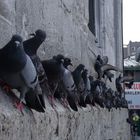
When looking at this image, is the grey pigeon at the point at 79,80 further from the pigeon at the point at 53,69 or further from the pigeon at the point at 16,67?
the pigeon at the point at 16,67

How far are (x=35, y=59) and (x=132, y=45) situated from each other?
42.7 metres

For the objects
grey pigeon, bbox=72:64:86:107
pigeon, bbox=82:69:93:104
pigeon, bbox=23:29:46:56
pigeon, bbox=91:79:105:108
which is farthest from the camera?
pigeon, bbox=91:79:105:108

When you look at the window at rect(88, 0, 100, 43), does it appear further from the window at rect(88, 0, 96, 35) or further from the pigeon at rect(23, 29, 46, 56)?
the pigeon at rect(23, 29, 46, 56)

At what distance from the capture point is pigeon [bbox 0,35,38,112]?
6.63ft

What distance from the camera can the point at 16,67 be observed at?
79.7 inches

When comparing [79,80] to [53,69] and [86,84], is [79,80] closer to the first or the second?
[86,84]

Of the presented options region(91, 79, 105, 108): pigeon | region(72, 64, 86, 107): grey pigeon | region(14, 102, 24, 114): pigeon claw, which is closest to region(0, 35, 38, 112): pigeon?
region(14, 102, 24, 114): pigeon claw


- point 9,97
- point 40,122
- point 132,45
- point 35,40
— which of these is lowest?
point 132,45

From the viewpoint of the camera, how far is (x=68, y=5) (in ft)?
13.3

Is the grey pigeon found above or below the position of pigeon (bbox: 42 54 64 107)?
below

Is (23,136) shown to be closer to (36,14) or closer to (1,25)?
(1,25)

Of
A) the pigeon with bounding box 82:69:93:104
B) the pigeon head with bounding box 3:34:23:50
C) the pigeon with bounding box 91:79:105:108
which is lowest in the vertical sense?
the pigeon with bounding box 91:79:105:108

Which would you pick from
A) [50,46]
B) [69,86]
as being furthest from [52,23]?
[69,86]

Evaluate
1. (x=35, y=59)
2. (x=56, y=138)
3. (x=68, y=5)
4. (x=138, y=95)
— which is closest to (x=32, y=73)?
(x=35, y=59)
